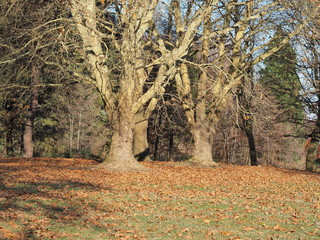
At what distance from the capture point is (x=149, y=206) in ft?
35.2

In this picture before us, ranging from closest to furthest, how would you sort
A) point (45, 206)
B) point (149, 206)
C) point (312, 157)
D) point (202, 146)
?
point (45, 206) → point (149, 206) → point (202, 146) → point (312, 157)

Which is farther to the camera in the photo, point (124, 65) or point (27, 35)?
point (27, 35)

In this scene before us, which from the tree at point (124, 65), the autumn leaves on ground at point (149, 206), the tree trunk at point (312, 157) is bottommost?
the autumn leaves on ground at point (149, 206)

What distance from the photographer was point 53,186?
41.8ft

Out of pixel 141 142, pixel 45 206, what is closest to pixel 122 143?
pixel 141 142

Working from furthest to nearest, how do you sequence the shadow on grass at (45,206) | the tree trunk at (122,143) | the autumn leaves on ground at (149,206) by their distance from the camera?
the tree trunk at (122,143) → the autumn leaves on ground at (149,206) → the shadow on grass at (45,206)

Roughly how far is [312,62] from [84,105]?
2479cm

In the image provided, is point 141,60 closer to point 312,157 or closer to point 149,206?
point 149,206

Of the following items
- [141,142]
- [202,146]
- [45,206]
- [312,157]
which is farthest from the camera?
[312,157]

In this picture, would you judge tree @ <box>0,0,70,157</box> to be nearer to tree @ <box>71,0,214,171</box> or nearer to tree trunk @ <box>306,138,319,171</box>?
tree @ <box>71,0,214,171</box>

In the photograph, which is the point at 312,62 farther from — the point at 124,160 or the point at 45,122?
the point at 45,122

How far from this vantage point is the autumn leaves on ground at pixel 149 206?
8.27 metres

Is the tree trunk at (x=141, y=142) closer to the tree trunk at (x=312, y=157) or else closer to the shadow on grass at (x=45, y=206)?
the tree trunk at (x=312, y=157)

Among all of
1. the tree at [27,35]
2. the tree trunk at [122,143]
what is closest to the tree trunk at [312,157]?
the tree trunk at [122,143]
